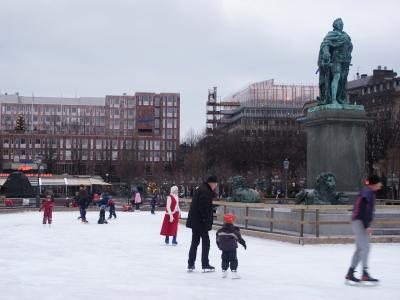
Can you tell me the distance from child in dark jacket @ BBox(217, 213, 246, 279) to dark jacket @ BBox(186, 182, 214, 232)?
0.74 metres

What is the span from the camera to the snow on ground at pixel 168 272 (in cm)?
922

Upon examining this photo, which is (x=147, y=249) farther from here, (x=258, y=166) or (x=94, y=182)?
(x=94, y=182)

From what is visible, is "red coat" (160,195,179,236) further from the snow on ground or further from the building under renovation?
the building under renovation

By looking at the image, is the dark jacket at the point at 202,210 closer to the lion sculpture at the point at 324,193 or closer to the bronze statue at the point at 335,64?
the lion sculpture at the point at 324,193

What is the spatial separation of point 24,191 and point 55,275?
52.6m

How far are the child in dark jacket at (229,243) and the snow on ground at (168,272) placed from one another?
20 cm

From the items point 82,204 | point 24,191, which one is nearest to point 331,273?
point 82,204

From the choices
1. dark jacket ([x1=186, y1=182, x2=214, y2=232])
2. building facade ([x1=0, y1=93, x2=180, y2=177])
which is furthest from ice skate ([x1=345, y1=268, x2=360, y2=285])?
building facade ([x1=0, y1=93, x2=180, y2=177])

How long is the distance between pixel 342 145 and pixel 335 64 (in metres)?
2.78

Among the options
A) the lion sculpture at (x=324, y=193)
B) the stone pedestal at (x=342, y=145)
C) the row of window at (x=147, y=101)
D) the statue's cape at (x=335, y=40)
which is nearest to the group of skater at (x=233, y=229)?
the lion sculpture at (x=324, y=193)

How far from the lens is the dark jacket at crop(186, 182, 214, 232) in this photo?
452 inches

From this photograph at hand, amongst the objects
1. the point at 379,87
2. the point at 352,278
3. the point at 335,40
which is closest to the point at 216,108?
the point at 379,87

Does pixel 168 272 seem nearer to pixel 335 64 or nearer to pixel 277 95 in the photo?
pixel 335 64

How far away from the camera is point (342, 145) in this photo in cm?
2112
